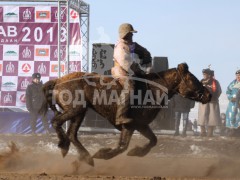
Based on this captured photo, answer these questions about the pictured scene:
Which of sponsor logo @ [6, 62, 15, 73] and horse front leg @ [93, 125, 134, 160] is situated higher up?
sponsor logo @ [6, 62, 15, 73]

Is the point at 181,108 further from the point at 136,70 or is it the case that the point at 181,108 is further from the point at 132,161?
the point at 136,70

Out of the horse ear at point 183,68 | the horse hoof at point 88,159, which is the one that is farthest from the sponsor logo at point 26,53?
the horse ear at point 183,68

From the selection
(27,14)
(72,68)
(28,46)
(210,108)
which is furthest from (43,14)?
(210,108)

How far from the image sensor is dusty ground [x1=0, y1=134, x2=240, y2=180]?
10.1 m

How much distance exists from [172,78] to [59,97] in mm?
2056

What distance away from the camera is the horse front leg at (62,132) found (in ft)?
35.0

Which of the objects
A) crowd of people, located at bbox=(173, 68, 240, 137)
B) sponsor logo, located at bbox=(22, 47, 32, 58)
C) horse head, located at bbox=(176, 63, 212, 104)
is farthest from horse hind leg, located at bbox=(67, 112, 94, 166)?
sponsor logo, located at bbox=(22, 47, 32, 58)

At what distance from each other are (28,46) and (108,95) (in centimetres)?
987

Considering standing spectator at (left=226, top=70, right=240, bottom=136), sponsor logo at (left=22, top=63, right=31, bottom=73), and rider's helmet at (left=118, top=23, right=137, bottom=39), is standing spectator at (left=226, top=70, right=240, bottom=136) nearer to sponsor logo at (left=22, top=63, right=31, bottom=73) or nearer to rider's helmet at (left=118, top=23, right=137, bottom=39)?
rider's helmet at (left=118, top=23, right=137, bottom=39)

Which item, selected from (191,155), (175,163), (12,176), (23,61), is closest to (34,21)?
(23,61)

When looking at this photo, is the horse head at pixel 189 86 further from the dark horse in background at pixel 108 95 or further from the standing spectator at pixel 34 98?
the standing spectator at pixel 34 98

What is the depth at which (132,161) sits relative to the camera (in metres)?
12.4

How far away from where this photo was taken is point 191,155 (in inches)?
563

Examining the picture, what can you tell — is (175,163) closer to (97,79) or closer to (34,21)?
(97,79)
